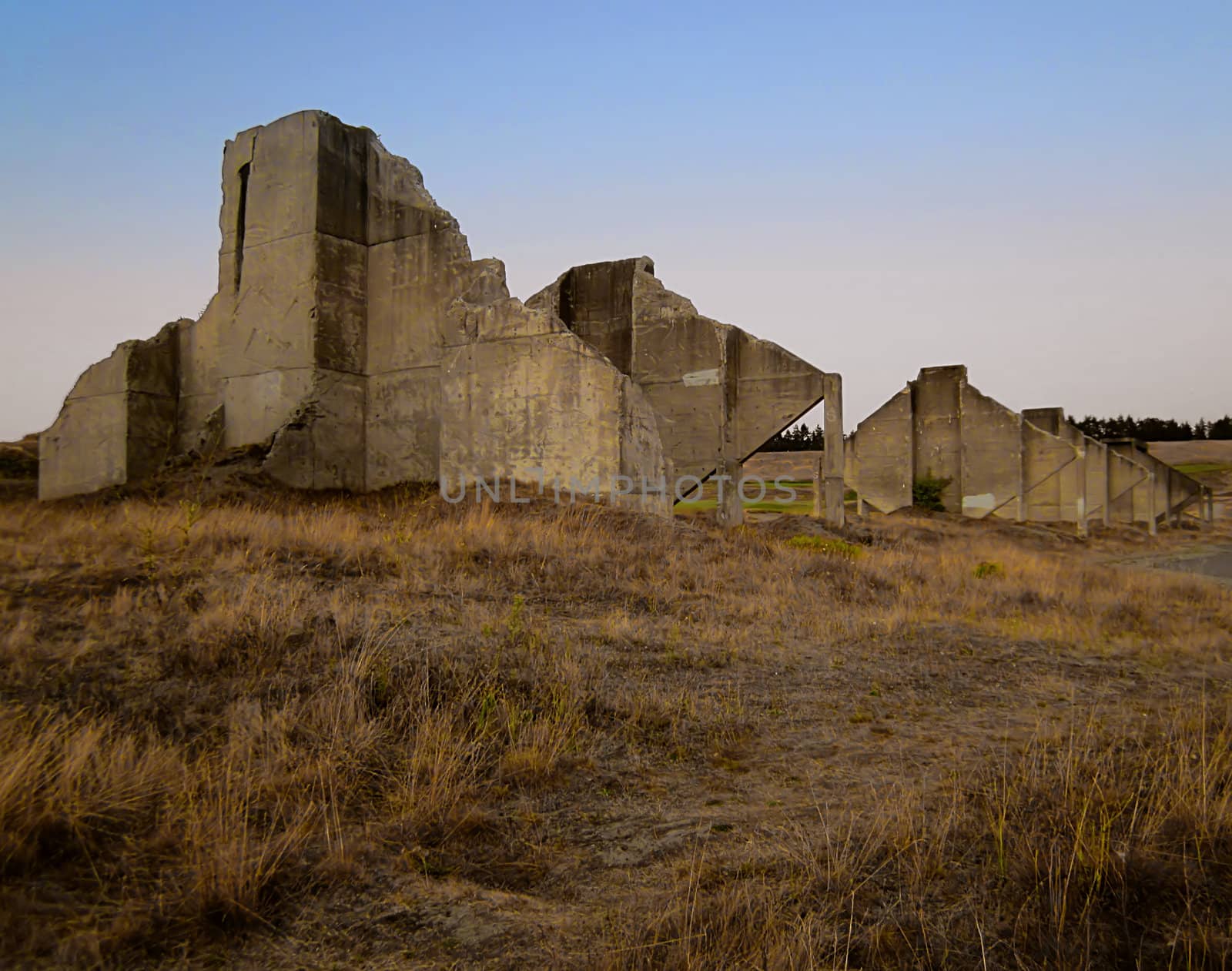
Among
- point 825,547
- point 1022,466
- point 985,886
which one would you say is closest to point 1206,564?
point 1022,466

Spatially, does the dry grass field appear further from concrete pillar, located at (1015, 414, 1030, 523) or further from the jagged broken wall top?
concrete pillar, located at (1015, 414, 1030, 523)

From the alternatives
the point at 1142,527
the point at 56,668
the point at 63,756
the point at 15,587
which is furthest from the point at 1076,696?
the point at 1142,527

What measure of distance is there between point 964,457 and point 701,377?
1382 centimetres

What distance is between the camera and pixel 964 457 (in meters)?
26.6

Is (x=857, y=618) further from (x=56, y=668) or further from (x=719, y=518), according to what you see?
(x=719, y=518)

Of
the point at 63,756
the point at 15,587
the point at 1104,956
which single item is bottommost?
the point at 1104,956

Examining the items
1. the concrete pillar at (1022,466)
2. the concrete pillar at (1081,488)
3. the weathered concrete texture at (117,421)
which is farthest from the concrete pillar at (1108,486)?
the weathered concrete texture at (117,421)

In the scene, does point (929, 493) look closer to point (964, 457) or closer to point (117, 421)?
point (964, 457)

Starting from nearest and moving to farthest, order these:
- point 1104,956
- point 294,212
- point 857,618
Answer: point 1104,956 < point 857,618 < point 294,212

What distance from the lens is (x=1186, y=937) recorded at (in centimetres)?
213

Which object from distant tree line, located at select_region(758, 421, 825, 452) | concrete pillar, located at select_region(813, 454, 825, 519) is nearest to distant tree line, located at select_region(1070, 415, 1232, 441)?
distant tree line, located at select_region(758, 421, 825, 452)

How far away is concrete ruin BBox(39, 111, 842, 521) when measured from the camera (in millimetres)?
10867

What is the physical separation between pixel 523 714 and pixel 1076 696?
3.23 metres

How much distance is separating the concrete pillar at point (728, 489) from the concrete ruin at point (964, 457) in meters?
12.2
